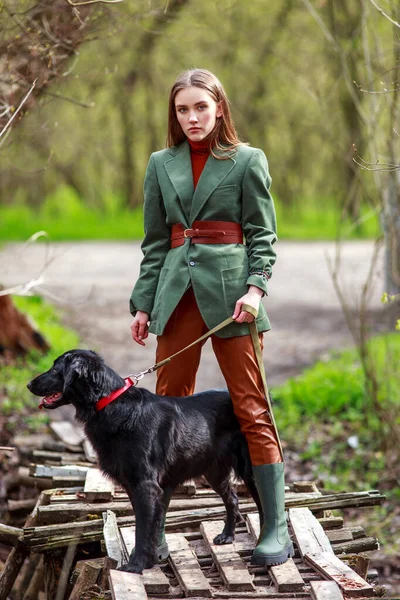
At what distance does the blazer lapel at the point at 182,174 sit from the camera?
4262mm

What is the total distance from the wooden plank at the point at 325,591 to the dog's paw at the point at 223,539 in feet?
2.40

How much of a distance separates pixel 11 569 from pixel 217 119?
104 inches

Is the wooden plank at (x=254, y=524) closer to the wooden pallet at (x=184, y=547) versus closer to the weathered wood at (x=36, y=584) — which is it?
the wooden pallet at (x=184, y=547)

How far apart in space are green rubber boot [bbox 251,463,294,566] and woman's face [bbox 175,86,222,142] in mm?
1621

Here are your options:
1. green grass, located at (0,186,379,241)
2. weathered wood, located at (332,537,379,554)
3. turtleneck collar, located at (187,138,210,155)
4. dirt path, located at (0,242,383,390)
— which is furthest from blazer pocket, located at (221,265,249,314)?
green grass, located at (0,186,379,241)

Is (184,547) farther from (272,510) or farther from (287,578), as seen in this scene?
(287,578)

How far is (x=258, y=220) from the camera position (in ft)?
13.9

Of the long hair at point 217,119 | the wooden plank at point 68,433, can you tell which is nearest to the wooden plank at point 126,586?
the long hair at point 217,119

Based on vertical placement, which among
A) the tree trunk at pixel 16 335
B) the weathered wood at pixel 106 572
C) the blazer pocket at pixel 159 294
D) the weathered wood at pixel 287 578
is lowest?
the weathered wood at pixel 106 572

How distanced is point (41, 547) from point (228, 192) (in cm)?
209

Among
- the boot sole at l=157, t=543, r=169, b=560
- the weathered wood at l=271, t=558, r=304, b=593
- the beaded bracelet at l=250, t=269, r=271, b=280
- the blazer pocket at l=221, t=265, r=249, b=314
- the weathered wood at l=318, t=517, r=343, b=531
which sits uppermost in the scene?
the beaded bracelet at l=250, t=269, r=271, b=280

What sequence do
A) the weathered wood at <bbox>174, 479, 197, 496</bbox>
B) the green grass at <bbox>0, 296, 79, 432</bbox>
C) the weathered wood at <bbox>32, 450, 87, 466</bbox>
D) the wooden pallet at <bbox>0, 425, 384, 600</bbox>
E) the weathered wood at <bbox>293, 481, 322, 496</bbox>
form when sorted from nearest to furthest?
the wooden pallet at <bbox>0, 425, 384, 600</bbox>, the weathered wood at <bbox>174, 479, 197, 496</bbox>, the weathered wood at <bbox>293, 481, 322, 496</bbox>, the weathered wood at <bbox>32, 450, 87, 466</bbox>, the green grass at <bbox>0, 296, 79, 432</bbox>

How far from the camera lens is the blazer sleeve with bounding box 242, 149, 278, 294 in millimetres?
4184

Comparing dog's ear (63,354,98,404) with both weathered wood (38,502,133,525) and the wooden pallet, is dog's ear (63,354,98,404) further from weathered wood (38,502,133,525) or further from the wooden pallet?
weathered wood (38,502,133,525)
